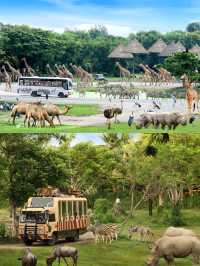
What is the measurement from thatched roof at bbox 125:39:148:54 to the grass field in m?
1.22

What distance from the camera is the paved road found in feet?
21.2

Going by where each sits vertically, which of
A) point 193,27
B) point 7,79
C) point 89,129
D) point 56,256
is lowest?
A: point 56,256

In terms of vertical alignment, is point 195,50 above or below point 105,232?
above

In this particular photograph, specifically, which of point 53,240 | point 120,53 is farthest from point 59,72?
point 53,240

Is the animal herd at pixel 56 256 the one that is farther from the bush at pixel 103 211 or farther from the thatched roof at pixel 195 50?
the thatched roof at pixel 195 50

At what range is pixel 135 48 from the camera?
6.42 m

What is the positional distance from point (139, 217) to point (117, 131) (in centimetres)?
69

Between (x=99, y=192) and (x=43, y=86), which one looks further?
(x=99, y=192)

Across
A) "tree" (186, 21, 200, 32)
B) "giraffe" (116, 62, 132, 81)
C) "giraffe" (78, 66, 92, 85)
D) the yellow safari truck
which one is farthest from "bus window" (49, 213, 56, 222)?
"tree" (186, 21, 200, 32)

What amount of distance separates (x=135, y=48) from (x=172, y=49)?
27cm

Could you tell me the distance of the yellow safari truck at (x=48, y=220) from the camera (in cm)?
637

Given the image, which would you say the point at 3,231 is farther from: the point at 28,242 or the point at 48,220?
the point at 48,220

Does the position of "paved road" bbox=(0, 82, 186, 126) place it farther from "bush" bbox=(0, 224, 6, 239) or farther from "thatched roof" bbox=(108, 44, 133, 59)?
"bush" bbox=(0, 224, 6, 239)

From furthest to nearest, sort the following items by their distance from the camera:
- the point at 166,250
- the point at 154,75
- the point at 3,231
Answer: the point at 3,231 → the point at 154,75 → the point at 166,250
